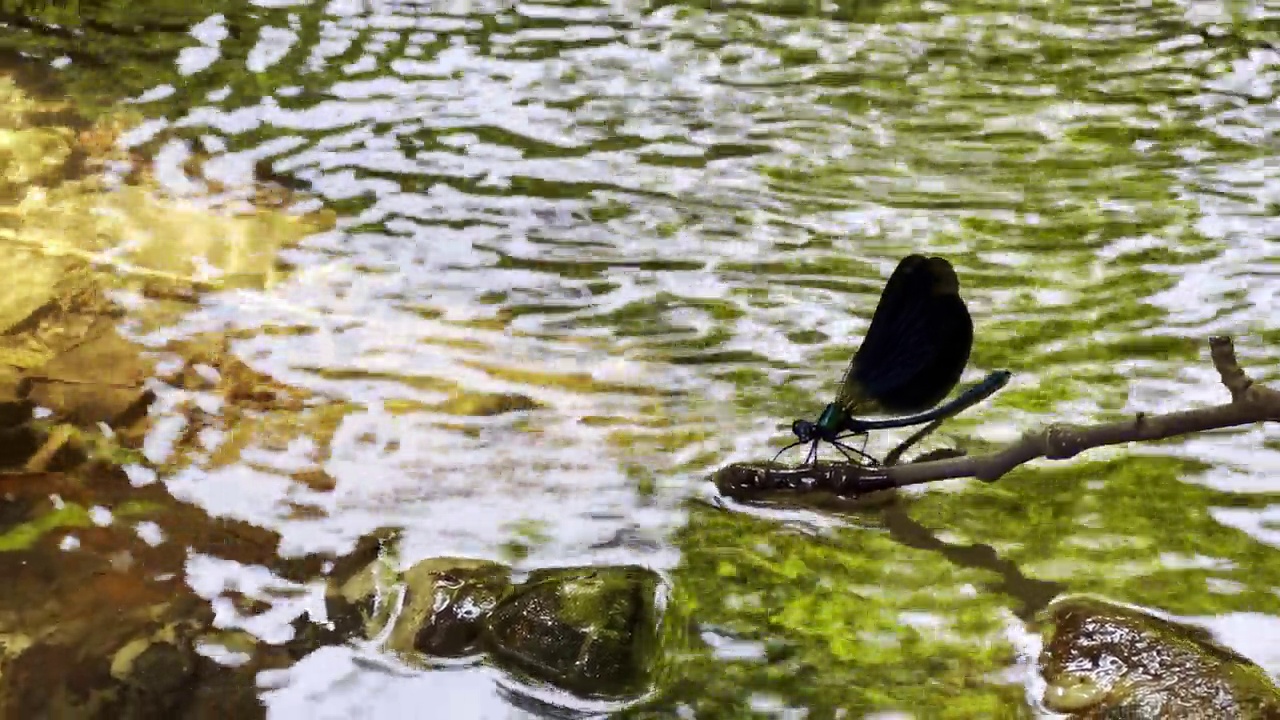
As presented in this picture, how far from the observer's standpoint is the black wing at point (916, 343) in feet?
6.40

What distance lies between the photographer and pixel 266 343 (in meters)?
2.38

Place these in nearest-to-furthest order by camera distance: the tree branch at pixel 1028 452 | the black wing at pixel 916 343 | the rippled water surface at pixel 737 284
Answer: the tree branch at pixel 1028 452, the rippled water surface at pixel 737 284, the black wing at pixel 916 343

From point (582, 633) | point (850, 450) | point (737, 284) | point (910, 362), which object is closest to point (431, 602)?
point (582, 633)

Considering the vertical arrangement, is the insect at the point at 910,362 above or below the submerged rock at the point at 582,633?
above

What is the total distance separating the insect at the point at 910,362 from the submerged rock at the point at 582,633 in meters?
0.50

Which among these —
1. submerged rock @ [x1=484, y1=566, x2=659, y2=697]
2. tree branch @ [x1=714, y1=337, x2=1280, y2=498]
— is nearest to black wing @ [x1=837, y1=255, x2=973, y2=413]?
tree branch @ [x1=714, y1=337, x2=1280, y2=498]

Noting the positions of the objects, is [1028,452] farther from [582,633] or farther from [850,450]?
[582,633]

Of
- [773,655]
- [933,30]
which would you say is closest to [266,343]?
[773,655]

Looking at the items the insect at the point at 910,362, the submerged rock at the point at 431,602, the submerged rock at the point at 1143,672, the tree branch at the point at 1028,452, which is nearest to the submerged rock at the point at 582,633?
the submerged rock at the point at 431,602

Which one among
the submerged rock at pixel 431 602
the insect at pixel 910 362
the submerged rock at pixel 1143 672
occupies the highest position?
the insect at pixel 910 362

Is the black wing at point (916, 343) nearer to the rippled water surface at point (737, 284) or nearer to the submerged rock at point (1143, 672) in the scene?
the rippled water surface at point (737, 284)

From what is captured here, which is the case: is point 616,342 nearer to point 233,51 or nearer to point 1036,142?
point 1036,142

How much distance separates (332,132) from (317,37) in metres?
0.64

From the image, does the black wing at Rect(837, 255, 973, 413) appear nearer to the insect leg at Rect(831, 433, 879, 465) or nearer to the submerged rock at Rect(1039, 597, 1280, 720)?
the insect leg at Rect(831, 433, 879, 465)
